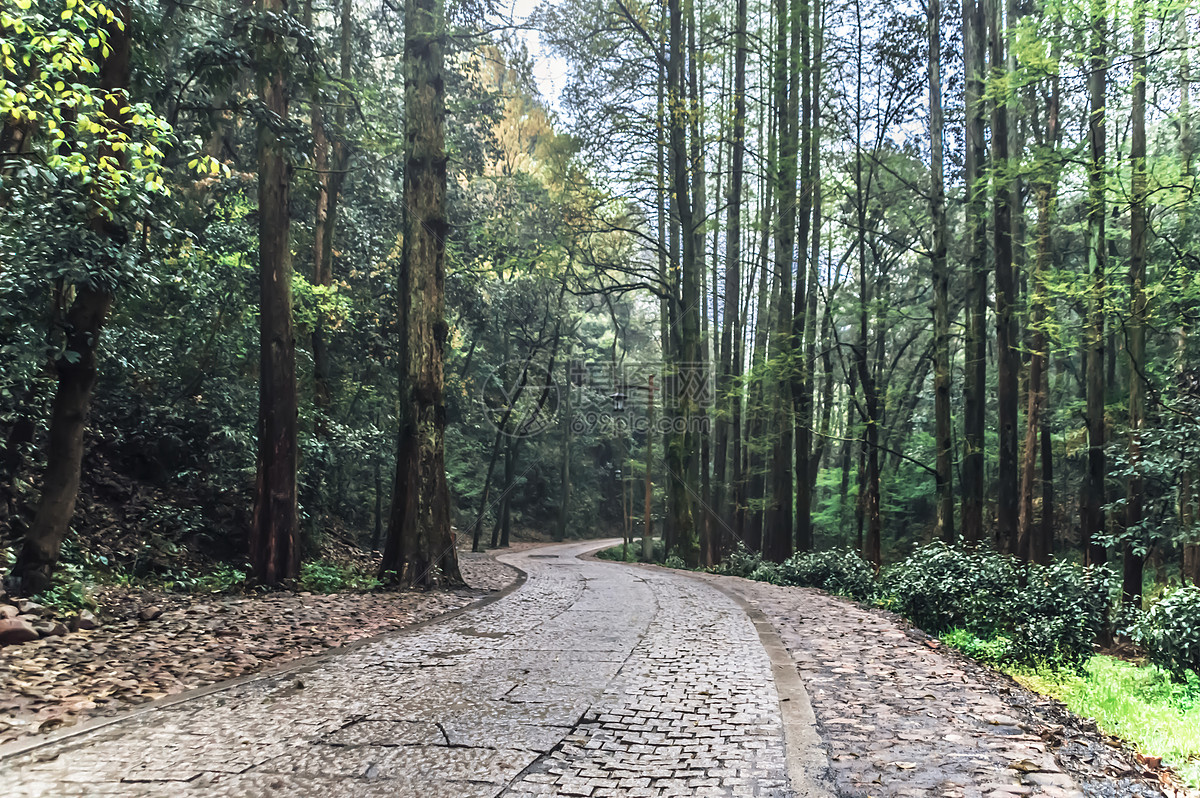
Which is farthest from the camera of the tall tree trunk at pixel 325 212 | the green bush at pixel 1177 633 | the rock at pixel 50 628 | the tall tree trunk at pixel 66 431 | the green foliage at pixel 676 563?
the green foliage at pixel 676 563

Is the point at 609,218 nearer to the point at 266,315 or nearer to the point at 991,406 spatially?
the point at 266,315

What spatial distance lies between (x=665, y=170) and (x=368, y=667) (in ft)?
60.4

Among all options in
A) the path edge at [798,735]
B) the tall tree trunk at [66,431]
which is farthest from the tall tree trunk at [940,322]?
the tall tree trunk at [66,431]

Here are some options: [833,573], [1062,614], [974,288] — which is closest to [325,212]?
[833,573]

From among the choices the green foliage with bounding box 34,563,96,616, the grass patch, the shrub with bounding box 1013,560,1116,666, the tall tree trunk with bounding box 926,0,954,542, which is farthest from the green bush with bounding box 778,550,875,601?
the green foliage with bounding box 34,563,96,616

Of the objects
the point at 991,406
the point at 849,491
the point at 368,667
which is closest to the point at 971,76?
the point at 368,667

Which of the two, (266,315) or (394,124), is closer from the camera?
(266,315)

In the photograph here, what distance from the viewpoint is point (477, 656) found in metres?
6.44

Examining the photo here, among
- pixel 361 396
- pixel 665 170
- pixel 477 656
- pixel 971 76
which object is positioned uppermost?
pixel 665 170

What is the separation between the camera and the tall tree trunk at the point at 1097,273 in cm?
1009

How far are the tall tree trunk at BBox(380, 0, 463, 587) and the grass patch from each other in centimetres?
742

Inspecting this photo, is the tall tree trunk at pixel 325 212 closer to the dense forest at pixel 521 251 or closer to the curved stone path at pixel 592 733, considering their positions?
the dense forest at pixel 521 251

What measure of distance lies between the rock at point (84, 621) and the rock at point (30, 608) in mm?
265

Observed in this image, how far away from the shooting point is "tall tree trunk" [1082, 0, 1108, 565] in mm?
10086
